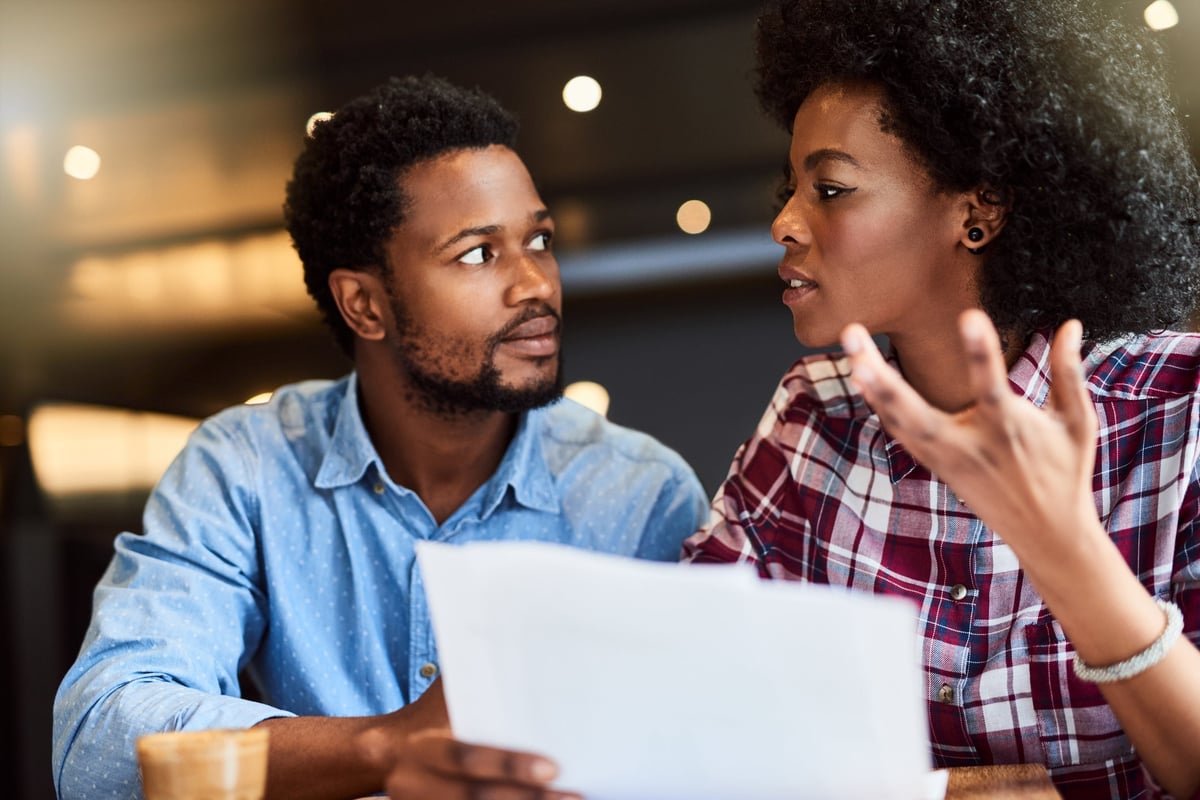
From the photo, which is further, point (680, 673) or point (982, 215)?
point (982, 215)

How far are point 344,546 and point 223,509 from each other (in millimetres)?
175

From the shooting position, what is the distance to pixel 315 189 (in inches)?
72.0

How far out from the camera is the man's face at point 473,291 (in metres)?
1.67

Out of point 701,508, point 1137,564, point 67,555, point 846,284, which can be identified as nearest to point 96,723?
point 701,508

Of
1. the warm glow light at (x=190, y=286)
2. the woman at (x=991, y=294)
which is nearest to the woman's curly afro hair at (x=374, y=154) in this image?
the woman at (x=991, y=294)

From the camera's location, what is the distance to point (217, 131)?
9.91ft

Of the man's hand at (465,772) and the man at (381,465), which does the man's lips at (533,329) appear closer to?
the man at (381,465)

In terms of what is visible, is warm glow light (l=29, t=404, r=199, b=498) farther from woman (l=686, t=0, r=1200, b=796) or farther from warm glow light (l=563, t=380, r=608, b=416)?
woman (l=686, t=0, r=1200, b=796)

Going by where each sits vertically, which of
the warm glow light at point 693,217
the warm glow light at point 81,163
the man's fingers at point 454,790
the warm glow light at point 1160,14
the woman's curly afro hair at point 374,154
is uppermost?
the warm glow light at point 81,163

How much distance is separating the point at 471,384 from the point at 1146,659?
1040mm

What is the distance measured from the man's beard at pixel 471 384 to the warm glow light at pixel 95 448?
1.38 meters

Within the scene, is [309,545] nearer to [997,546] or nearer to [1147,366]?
[997,546]

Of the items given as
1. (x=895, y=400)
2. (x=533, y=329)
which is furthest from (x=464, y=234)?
(x=895, y=400)

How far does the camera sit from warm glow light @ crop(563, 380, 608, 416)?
10.0ft
